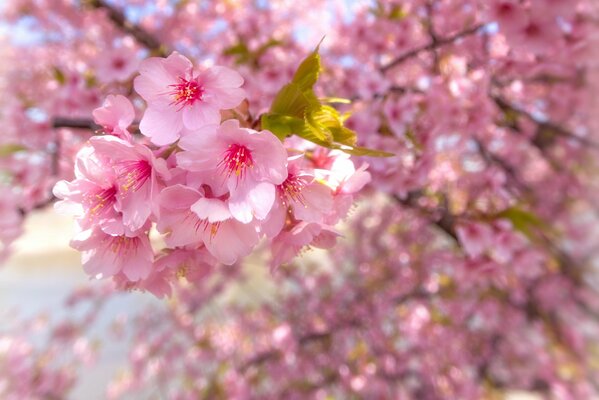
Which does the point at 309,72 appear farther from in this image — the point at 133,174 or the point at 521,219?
the point at 521,219

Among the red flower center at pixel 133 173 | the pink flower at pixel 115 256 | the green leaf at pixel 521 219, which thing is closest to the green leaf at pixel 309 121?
the red flower center at pixel 133 173

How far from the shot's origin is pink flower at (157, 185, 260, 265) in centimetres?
62

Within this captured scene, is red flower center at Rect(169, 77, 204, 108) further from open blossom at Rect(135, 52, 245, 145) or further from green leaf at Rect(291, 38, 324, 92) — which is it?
green leaf at Rect(291, 38, 324, 92)

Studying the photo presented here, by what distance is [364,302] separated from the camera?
3.73 meters

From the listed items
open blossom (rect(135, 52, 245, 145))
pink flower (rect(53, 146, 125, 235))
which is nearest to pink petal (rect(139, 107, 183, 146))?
open blossom (rect(135, 52, 245, 145))

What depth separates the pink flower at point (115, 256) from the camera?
71cm

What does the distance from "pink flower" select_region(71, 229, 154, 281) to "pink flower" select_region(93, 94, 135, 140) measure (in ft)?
0.65

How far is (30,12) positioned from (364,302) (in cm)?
469

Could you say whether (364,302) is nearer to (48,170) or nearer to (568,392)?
(568,392)

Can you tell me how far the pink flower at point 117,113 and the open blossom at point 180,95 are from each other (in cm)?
4

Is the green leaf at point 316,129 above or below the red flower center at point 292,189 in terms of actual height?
above

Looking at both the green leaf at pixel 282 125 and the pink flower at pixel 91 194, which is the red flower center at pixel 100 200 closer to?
the pink flower at pixel 91 194

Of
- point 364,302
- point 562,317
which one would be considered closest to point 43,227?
point 364,302

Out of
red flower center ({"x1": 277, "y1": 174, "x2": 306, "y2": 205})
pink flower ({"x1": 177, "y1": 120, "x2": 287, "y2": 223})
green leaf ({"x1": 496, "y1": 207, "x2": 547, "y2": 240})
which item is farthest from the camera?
green leaf ({"x1": 496, "y1": 207, "x2": 547, "y2": 240})
